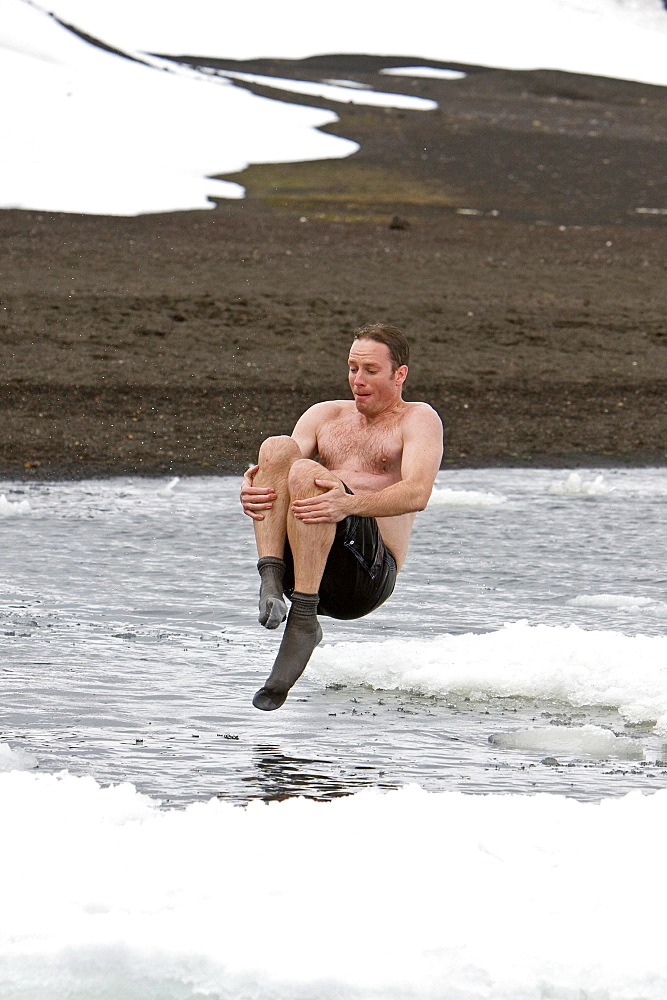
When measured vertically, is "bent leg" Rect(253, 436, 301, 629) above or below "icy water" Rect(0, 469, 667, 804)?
→ above

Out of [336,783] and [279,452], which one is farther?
[279,452]

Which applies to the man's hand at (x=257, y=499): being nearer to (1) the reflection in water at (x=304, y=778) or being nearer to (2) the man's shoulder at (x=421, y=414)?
(2) the man's shoulder at (x=421, y=414)

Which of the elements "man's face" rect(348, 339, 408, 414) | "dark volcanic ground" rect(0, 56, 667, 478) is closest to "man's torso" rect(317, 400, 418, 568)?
"man's face" rect(348, 339, 408, 414)

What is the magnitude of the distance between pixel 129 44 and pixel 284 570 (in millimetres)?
45629

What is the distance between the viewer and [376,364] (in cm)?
600

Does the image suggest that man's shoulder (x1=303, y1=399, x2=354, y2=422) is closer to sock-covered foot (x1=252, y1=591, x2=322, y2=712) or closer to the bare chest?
the bare chest

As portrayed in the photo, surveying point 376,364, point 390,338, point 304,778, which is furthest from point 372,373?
point 304,778

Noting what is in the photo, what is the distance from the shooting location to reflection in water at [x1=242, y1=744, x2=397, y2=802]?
498 cm

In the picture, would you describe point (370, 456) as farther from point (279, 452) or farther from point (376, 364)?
point (279, 452)

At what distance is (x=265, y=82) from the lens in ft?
149

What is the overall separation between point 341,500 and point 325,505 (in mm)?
67

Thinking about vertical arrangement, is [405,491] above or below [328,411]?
below

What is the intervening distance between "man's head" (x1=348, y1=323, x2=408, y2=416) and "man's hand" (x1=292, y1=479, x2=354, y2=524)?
546mm

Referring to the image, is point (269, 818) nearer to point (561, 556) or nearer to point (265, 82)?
point (561, 556)
